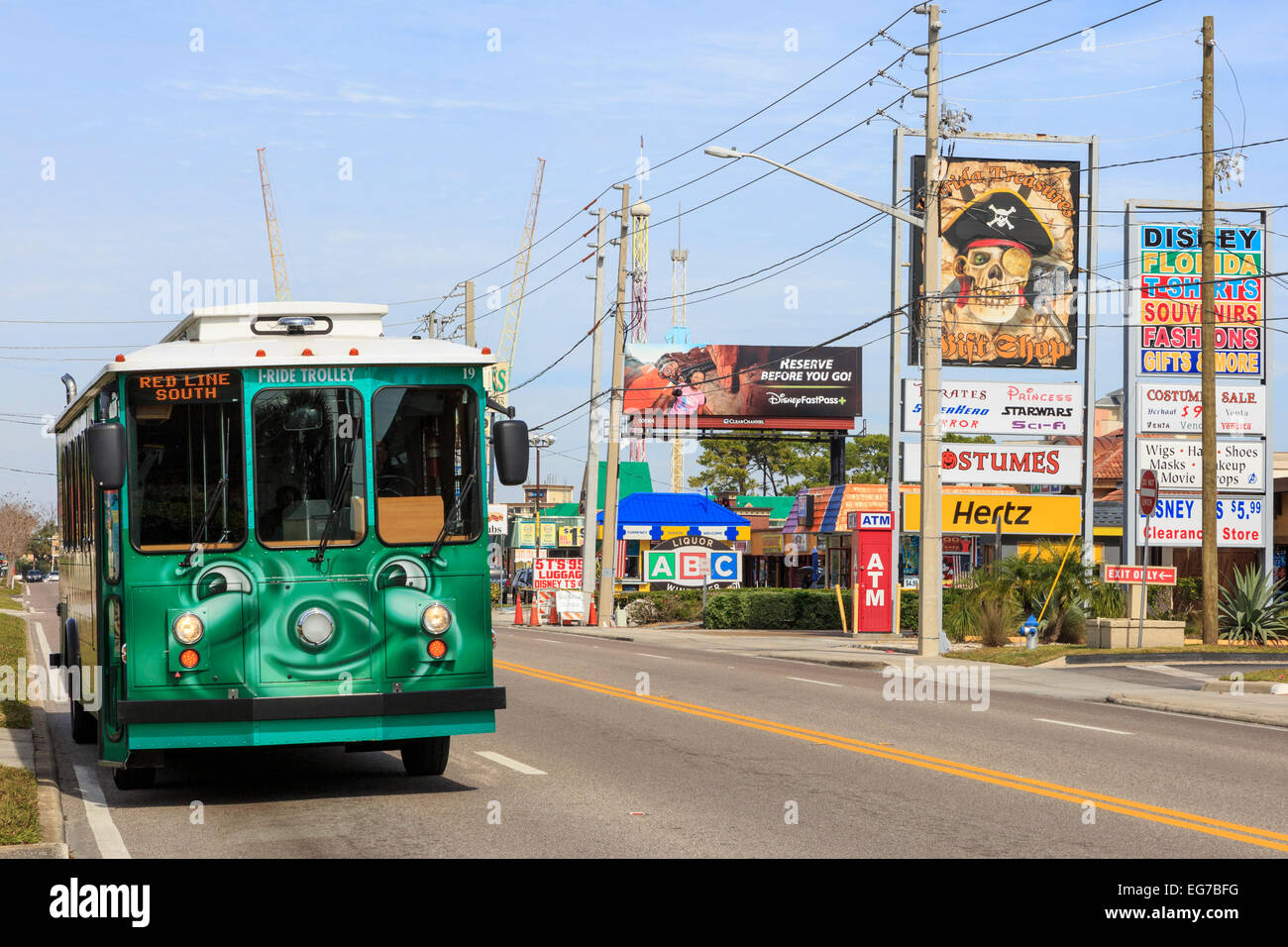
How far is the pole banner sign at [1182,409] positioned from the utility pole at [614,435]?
45.7ft

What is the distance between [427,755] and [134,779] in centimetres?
215

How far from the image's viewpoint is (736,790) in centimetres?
1137

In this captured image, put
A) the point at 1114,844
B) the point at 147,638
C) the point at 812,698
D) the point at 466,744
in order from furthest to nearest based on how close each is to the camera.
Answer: the point at 812,698 < the point at 466,744 < the point at 147,638 < the point at 1114,844

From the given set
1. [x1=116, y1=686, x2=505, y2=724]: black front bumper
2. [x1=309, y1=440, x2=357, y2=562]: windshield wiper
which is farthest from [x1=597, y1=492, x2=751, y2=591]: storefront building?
[x1=309, y1=440, x2=357, y2=562]: windshield wiper

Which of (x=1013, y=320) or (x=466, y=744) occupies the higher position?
(x=1013, y=320)

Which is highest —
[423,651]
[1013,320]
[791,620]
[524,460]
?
[1013,320]

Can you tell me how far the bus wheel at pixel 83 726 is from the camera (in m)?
14.6

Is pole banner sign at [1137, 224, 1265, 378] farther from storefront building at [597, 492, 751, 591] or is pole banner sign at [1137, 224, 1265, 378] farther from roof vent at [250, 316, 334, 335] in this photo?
roof vent at [250, 316, 334, 335]

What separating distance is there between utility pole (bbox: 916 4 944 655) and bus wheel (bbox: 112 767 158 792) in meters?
18.0

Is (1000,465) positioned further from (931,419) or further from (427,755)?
(427,755)

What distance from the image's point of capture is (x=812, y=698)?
19.7 meters

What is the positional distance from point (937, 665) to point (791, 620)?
18.4m
